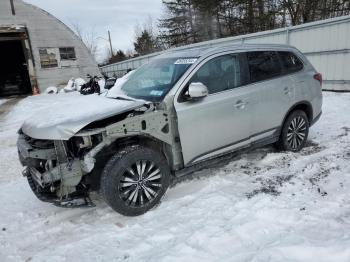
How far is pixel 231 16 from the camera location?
27.9 metres

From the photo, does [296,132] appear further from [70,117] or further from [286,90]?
[70,117]

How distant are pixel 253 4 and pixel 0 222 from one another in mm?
25457

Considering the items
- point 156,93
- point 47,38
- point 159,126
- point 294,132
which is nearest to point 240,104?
point 156,93

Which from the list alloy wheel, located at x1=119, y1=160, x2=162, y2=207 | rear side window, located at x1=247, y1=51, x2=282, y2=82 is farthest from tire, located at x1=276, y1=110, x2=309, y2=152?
alloy wheel, located at x1=119, y1=160, x2=162, y2=207

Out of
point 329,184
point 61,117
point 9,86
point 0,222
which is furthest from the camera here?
point 9,86

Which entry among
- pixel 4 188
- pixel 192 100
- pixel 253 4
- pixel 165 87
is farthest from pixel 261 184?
pixel 253 4

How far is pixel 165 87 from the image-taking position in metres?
4.08

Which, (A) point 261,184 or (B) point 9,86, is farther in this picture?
(B) point 9,86

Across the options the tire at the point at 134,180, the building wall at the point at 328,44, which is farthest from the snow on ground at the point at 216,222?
the building wall at the point at 328,44

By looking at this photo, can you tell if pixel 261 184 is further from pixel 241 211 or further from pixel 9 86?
pixel 9 86

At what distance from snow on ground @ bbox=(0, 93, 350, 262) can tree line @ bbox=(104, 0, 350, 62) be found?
19755 mm

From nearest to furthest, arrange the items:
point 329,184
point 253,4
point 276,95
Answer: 1. point 329,184
2. point 276,95
3. point 253,4

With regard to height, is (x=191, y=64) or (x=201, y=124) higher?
(x=191, y=64)

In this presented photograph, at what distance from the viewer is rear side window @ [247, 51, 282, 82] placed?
4.73 meters
